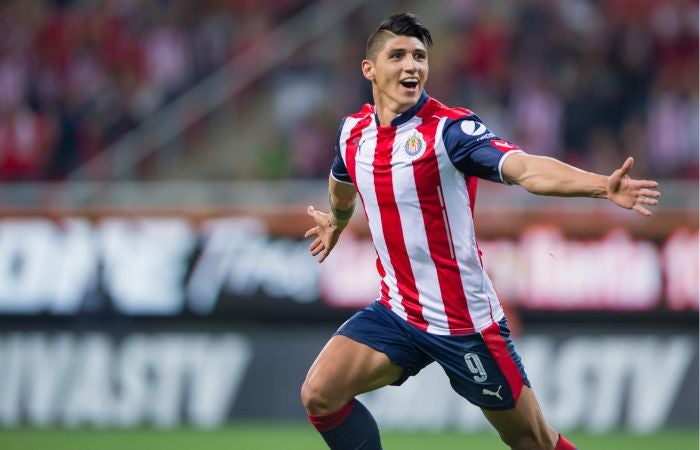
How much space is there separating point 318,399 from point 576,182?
1.79 meters

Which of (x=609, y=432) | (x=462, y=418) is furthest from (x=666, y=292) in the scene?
(x=462, y=418)

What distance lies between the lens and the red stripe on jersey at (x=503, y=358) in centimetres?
615

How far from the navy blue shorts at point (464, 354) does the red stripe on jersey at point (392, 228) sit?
9 cm

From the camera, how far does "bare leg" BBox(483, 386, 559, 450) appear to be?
20.2 ft

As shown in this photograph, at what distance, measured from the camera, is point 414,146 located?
6.07 m

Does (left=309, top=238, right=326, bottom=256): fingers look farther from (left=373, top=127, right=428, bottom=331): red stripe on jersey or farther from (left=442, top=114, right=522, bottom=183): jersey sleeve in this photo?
(left=442, top=114, right=522, bottom=183): jersey sleeve

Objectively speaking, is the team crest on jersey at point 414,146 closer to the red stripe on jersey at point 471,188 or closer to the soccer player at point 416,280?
the soccer player at point 416,280

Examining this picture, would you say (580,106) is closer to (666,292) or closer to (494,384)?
(666,292)

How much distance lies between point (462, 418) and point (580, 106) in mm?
3910

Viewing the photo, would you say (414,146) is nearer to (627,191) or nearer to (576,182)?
(576,182)

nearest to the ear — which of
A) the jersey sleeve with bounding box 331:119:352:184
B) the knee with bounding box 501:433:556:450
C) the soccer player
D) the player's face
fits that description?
the soccer player

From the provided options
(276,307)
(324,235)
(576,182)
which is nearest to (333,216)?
(324,235)

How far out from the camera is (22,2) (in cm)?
1617

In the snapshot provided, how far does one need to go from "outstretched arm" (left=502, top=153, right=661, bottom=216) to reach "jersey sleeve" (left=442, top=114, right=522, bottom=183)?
7 cm
